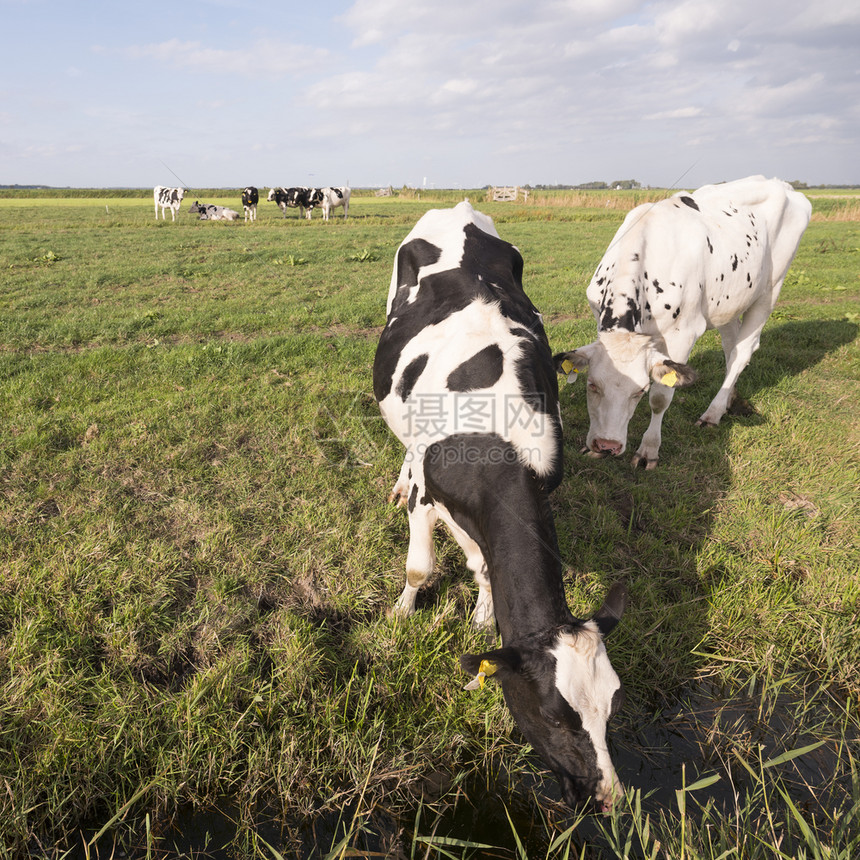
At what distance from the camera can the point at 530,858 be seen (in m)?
2.33

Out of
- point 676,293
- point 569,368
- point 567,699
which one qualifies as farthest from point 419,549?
point 676,293

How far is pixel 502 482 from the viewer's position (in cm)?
275

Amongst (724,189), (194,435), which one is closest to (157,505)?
(194,435)

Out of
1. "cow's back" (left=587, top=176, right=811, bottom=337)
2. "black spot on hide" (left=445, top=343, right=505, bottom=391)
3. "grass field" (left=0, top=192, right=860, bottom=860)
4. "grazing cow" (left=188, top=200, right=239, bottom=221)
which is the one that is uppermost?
"grazing cow" (left=188, top=200, right=239, bottom=221)

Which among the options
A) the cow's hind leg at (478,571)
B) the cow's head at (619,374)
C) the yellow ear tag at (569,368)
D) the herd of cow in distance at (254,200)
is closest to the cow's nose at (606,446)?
the cow's head at (619,374)

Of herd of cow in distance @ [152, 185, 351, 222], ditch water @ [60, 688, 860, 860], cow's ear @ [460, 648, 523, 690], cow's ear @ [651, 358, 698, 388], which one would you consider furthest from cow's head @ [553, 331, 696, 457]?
herd of cow in distance @ [152, 185, 351, 222]

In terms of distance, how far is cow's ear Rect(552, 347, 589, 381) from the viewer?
4.09 m

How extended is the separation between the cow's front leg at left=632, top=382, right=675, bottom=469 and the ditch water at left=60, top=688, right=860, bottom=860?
8.31 feet

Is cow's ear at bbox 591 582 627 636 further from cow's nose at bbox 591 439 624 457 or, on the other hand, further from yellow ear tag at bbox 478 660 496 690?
cow's nose at bbox 591 439 624 457

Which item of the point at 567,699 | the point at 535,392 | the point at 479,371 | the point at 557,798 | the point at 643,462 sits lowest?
the point at 557,798

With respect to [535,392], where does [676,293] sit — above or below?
above

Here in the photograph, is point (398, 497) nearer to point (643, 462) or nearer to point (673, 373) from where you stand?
point (673, 373)

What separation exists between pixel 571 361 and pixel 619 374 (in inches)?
17.4

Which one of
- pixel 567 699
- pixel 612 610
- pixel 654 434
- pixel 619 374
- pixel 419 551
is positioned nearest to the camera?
pixel 567 699
